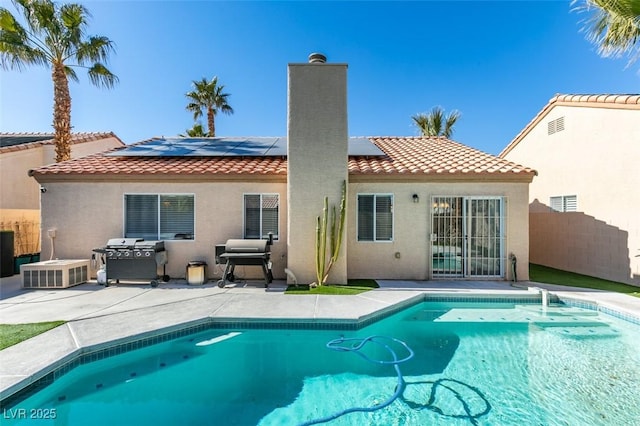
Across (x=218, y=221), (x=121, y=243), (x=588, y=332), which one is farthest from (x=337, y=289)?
(x=121, y=243)

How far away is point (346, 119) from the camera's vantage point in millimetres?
10180

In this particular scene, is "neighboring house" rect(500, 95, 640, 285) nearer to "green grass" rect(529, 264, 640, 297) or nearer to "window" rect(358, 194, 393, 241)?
"green grass" rect(529, 264, 640, 297)

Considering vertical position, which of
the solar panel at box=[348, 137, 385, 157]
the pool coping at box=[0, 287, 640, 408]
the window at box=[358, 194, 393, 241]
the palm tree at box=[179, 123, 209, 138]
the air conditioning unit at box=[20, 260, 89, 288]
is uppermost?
the palm tree at box=[179, 123, 209, 138]

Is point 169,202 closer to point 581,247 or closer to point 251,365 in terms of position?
point 251,365

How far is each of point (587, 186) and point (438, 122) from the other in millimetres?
14833

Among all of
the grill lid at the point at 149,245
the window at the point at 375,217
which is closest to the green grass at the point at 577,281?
the window at the point at 375,217

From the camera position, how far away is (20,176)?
16.3m

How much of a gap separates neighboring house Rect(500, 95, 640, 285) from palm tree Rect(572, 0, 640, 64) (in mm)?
2832

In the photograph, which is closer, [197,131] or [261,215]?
[261,215]

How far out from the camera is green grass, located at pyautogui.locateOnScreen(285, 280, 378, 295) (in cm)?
910

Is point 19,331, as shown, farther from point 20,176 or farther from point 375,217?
point 20,176

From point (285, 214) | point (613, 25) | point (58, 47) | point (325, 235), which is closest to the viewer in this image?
point (613, 25)

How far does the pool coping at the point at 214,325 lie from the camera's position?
4371 mm

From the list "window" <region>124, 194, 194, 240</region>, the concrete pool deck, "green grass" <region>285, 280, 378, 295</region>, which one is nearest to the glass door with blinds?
the concrete pool deck
